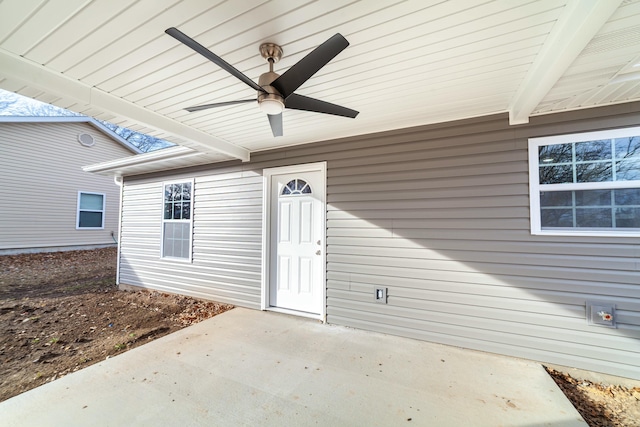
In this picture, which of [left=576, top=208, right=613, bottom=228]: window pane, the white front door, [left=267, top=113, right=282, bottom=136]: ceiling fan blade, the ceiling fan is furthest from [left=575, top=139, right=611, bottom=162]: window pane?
[left=267, top=113, right=282, bottom=136]: ceiling fan blade

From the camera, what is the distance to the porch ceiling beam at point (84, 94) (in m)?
1.90

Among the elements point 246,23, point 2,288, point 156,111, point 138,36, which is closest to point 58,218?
point 2,288

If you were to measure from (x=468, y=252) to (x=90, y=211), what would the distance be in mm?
12447

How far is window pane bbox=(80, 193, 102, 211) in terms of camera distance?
32.0ft

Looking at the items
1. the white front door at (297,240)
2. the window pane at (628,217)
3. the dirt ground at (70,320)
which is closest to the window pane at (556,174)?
the window pane at (628,217)

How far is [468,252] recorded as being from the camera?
2855 millimetres

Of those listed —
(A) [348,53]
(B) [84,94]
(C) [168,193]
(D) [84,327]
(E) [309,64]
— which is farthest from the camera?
(C) [168,193]

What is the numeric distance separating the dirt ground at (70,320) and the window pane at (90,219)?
3.17 metres

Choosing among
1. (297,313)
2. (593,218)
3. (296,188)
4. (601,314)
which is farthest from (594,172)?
(297,313)

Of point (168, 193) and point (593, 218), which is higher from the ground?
point (168, 193)

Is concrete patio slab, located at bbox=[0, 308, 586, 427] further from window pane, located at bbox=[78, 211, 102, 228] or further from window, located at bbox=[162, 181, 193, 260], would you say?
window pane, located at bbox=[78, 211, 102, 228]

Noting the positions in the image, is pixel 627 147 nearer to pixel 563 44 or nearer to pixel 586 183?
pixel 586 183

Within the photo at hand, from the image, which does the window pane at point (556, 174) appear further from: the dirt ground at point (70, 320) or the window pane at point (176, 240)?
the window pane at point (176, 240)

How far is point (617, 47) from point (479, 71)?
753 millimetres
